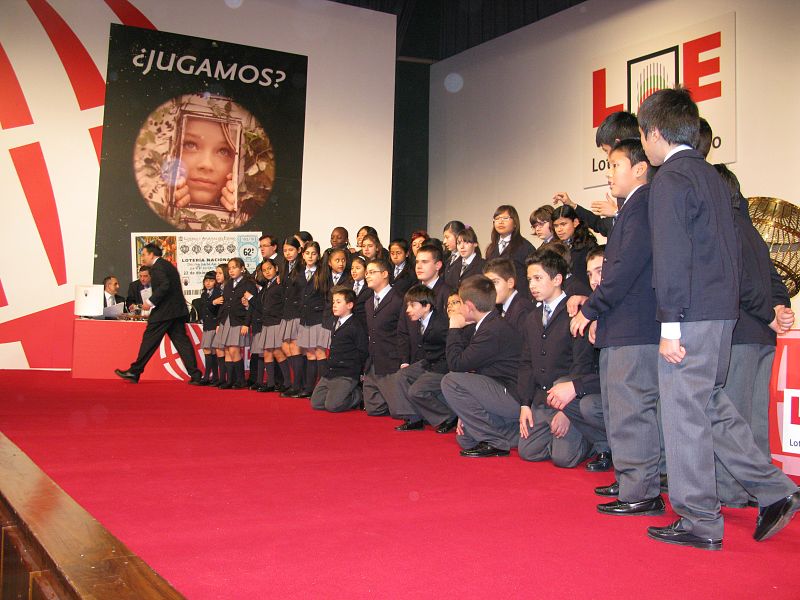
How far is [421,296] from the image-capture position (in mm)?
4918

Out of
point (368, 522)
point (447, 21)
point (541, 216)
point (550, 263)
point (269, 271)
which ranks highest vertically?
point (447, 21)

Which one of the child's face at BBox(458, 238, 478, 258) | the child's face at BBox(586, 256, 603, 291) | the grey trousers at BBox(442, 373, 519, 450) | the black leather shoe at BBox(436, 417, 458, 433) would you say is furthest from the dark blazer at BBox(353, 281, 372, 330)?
the child's face at BBox(586, 256, 603, 291)

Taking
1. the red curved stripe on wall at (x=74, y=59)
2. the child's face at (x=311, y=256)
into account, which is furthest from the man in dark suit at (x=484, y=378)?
the red curved stripe on wall at (x=74, y=59)

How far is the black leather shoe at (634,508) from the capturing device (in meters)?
2.45

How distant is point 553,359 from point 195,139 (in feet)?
23.7

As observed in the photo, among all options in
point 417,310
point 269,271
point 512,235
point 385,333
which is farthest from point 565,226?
point 269,271

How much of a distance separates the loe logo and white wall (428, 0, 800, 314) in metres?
0.10

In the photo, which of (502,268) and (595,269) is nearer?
(595,269)

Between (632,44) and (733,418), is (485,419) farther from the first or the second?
(632,44)

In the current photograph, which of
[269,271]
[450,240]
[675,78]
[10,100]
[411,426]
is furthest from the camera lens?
[10,100]

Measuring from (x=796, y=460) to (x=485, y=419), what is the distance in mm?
1369

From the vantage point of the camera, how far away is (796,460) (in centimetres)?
326

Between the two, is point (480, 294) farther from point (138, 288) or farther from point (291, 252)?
point (138, 288)

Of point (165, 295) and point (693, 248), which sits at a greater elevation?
point (165, 295)
